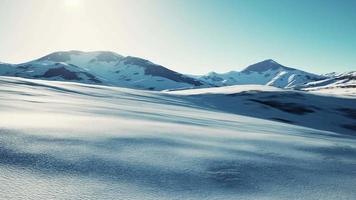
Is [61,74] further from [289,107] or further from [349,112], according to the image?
[349,112]

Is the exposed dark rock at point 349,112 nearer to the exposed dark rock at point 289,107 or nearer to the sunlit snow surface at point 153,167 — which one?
the exposed dark rock at point 289,107

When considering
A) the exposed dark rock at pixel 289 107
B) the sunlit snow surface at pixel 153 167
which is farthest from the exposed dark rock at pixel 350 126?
the sunlit snow surface at pixel 153 167

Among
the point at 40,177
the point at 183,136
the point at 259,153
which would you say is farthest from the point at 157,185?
the point at 183,136

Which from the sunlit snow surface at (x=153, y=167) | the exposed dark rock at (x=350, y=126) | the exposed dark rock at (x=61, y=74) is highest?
the exposed dark rock at (x=61, y=74)

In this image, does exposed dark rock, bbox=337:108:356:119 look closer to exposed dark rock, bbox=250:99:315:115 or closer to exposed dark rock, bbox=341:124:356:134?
exposed dark rock, bbox=341:124:356:134

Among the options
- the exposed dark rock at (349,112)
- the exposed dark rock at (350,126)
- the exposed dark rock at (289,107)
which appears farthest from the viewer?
the exposed dark rock at (289,107)

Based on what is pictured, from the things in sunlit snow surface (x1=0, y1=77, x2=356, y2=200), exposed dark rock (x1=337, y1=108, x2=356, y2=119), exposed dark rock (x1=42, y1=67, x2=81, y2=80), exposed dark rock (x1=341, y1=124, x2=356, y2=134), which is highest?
exposed dark rock (x1=42, y1=67, x2=81, y2=80)

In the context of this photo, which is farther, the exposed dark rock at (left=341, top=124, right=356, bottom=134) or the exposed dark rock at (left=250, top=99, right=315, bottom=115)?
the exposed dark rock at (left=250, top=99, right=315, bottom=115)

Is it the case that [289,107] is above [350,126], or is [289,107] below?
above

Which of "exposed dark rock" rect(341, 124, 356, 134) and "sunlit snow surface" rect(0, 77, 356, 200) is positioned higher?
"sunlit snow surface" rect(0, 77, 356, 200)

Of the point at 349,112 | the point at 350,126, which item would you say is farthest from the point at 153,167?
the point at 349,112

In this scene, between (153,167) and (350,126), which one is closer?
(153,167)

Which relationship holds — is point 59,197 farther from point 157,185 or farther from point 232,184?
point 232,184

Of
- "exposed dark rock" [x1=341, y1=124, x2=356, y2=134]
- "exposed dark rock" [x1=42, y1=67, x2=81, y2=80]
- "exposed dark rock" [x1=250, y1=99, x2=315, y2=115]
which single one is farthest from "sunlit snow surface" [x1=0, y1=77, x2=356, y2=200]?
"exposed dark rock" [x1=42, y1=67, x2=81, y2=80]
